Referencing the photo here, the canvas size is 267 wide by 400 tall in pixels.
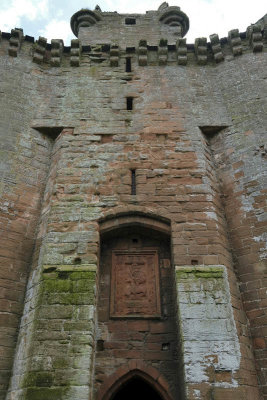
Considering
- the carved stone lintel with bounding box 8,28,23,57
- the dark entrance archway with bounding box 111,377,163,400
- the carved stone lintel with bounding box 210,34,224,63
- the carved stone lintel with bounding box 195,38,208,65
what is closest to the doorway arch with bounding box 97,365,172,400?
the dark entrance archway with bounding box 111,377,163,400

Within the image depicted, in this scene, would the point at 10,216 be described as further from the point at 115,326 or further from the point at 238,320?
the point at 238,320

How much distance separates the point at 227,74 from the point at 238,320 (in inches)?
229

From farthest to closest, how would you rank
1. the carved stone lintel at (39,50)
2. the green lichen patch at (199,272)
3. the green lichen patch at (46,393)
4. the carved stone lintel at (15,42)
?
the carved stone lintel at (39,50) < the carved stone lintel at (15,42) < the green lichen patch at (199,272) < the green lichen patch at (46,393)

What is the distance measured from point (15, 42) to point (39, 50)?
0.58 m

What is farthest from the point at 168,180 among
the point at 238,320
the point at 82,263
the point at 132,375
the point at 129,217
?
the point at 132,375

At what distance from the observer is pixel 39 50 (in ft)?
27.9

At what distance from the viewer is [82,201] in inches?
238

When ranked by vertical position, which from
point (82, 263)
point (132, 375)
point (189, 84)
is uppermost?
point (189, 84)

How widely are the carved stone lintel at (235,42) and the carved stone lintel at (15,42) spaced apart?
5.18 m

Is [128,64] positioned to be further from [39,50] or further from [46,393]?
[46,393]

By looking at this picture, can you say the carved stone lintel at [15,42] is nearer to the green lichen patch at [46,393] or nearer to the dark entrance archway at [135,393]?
the green lichen patch at [46,393]

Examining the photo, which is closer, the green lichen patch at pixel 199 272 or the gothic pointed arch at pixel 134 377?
the gothic pointed arch at pixel 134 377

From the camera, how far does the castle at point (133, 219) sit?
471 cm

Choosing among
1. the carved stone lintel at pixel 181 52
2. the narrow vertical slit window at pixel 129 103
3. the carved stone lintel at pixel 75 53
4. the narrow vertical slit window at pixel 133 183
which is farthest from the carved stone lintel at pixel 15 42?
the narrow vertical slit window at pixel 133 183
